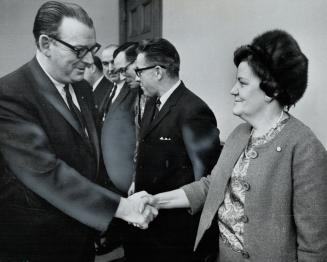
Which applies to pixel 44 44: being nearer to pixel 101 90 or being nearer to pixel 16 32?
pixel 16 32

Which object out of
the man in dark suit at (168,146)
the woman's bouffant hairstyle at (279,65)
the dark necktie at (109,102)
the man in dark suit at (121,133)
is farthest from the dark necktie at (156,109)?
the woman's bouffant hairstyle at (279,65)

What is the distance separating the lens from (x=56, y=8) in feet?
4.32

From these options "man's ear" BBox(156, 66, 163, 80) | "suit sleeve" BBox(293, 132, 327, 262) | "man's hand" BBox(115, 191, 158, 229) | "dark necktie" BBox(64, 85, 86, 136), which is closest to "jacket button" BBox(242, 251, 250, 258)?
"suit sleeve" BBox(293, 132, 327, 262)

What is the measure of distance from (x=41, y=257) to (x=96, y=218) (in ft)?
0.79

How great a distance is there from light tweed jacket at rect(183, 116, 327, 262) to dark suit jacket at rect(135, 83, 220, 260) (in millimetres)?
421

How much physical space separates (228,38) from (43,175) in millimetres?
1198

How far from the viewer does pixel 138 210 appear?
61.7 inches

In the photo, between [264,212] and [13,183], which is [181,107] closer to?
[264,212]

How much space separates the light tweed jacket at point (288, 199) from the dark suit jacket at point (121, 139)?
0.54 meters

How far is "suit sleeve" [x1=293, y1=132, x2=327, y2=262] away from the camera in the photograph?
126 cm

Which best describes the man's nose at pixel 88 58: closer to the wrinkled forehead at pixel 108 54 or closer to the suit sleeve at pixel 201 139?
the wrinkled forehead at pixel 108 54

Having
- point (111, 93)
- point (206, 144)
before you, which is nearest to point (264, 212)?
point (206, 144)

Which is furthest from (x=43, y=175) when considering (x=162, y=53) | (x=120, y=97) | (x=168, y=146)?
(x=162, y=53)

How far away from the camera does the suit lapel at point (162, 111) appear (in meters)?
1.75
